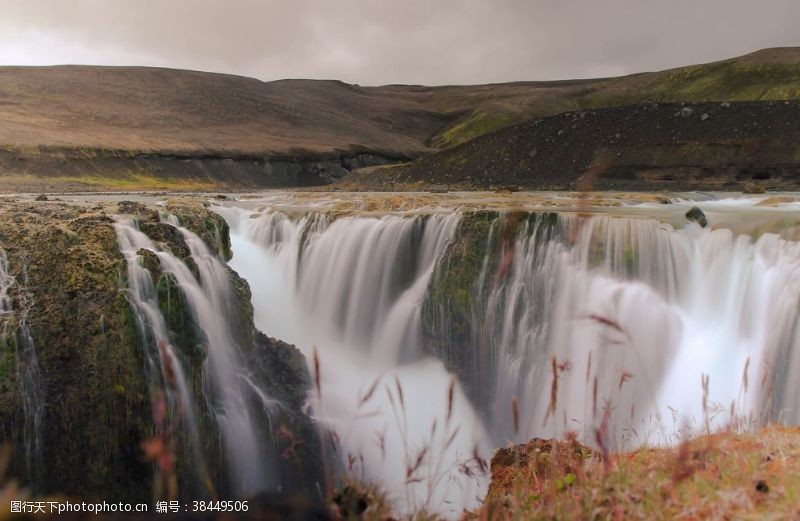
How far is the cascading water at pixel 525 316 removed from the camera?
30.7 feet

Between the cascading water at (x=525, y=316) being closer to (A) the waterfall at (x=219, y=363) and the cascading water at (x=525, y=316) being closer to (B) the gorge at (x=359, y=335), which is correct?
(B) the gorge at (x=359, y=335)

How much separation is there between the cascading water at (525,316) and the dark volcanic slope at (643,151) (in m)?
17.6

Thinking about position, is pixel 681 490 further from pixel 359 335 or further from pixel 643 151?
pixel 643 151

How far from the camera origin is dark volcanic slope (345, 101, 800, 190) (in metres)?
28.8

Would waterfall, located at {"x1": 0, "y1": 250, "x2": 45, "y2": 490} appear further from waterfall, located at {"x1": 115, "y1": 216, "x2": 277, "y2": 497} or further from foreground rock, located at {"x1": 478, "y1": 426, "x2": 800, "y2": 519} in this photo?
foreground rock, located at {"x1": 478, "y1": 426, "x2": 800, "y2": 519}

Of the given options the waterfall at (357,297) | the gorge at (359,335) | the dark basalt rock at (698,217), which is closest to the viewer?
the gorge at (359,335)

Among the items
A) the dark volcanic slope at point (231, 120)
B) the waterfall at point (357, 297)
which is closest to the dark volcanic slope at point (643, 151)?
the waterfall at point (357, 297)

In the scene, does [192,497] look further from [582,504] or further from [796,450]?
[796,450]

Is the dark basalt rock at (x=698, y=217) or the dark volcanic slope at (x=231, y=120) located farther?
the dark volcanic slope at (x=231, y=120)

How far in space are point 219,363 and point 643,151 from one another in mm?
28665

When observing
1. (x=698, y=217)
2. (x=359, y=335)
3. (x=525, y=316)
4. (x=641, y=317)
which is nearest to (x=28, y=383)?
(x=359, y=335)

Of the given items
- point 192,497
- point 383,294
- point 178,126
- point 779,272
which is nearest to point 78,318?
point 192,497

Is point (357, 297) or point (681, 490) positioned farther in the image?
point (357, 297)

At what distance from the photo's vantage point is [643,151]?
31578mm
